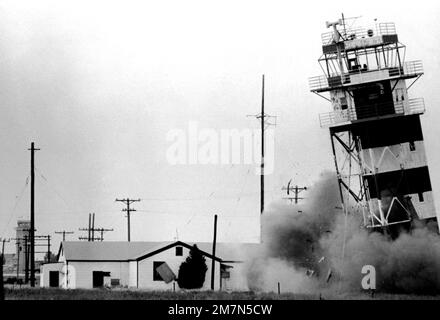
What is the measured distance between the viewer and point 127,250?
86438 millimetres

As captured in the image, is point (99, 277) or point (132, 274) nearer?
point (132, 274)

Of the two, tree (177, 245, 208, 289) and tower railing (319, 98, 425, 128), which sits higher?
tower railing (319, 98, 425, 128)

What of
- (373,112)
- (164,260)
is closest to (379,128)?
(373,112)

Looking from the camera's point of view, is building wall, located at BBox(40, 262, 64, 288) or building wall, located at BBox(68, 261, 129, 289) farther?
building wall, located at BBox(40, 262, 64, 288)

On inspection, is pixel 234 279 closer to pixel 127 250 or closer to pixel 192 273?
pixel 192 273

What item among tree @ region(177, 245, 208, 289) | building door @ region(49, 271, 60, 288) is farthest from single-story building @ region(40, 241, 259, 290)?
tree @ region(177, 245, 208, 289)

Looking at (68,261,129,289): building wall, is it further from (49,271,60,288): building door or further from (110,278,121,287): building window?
(49,271,60,288): building door

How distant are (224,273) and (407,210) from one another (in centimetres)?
3091

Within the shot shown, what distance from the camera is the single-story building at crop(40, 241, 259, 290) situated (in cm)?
7875

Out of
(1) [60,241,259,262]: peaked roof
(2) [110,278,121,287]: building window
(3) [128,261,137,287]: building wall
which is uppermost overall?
(1) [60,241,259,262]: peaked roof

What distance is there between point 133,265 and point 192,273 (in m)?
9.69

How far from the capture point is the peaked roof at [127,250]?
80688 mm
